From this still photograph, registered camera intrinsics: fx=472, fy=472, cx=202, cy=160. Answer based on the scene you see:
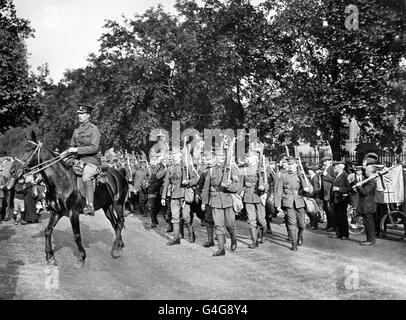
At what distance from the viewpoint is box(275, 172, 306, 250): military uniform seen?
10.7m

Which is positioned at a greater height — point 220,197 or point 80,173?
point 80,173

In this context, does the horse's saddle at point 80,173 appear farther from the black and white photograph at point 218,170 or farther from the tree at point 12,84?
the tree at point 12,84

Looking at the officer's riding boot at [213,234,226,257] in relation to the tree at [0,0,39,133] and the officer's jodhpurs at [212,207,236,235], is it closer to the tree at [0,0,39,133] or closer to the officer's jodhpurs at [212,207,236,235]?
the officer's jodhpurs at [212,207,236,235]

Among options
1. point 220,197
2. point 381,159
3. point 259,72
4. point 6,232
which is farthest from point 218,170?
point 259,72

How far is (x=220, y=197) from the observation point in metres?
9.84

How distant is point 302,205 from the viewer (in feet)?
35.6

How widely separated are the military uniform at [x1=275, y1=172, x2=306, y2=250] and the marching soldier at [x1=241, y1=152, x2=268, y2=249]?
43 cm

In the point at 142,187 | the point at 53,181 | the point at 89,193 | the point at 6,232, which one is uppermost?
the point at 53,181

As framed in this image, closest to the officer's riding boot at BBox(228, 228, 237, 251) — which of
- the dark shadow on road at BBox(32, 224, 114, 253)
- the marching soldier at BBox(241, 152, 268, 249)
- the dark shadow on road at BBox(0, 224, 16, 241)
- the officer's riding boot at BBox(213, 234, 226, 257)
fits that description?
the officer's riding boot at BBox(213, 234, 226, 257)

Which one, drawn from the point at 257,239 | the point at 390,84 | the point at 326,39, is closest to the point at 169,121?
the point at 326,39

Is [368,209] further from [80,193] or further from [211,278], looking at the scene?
[80,193]

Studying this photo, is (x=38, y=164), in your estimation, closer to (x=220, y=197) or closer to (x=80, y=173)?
(x=80, y=173)

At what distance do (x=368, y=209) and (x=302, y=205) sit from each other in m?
1.64

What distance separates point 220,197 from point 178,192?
1.64m
